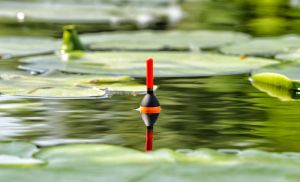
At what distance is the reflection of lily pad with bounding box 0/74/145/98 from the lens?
3.85 meters

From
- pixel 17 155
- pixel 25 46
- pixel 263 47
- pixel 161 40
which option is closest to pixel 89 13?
pixel 161 40

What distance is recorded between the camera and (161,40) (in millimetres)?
6516

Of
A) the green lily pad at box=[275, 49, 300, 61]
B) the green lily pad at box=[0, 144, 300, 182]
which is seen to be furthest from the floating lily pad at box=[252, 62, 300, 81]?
the green lily pad at box=[0, 144, 300, 182]

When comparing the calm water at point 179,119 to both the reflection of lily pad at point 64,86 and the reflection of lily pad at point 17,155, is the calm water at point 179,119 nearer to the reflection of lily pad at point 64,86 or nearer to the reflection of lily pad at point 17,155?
the reflection of lily pad at point 64,86

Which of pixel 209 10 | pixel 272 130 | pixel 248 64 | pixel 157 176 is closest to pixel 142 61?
pixel 248 64

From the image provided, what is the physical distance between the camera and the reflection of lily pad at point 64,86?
385 cm

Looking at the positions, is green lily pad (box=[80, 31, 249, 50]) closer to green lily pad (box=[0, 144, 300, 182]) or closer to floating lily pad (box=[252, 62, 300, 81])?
floating lily pad (box=[252, 62, 300, 81])

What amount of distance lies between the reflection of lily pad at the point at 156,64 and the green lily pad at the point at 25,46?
1.39ft

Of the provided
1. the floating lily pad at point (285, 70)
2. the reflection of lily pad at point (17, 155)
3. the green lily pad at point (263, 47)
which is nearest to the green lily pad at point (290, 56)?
the green lily pad at point (263, 47)

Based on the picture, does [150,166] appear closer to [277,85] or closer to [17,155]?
[17,155]

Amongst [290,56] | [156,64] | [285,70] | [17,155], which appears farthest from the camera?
[290,56]

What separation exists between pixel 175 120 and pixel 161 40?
3249 millimetres

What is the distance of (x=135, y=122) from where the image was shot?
10.7 ft

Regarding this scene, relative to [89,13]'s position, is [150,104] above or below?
below
